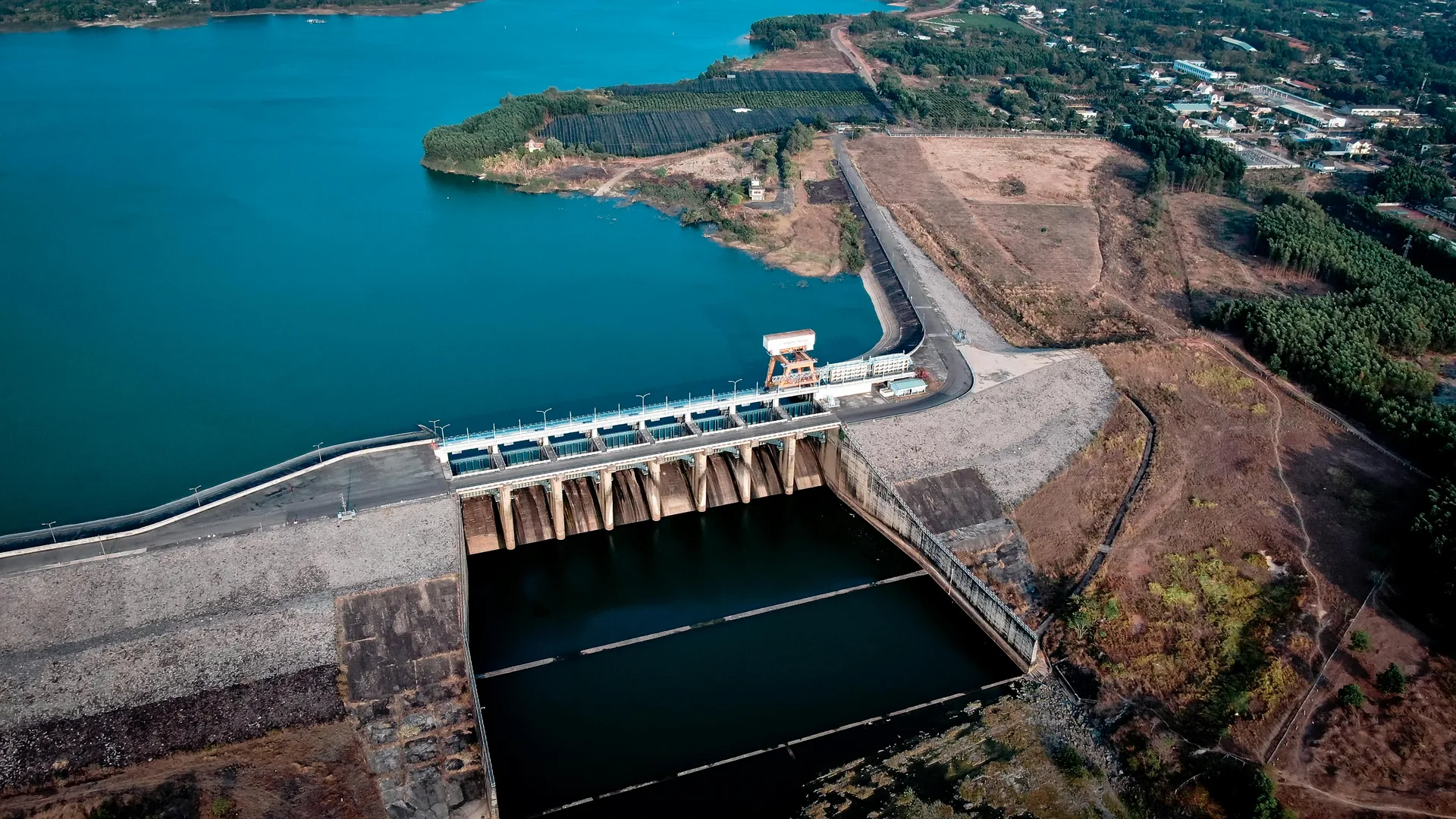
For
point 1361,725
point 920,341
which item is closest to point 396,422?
point 920,341

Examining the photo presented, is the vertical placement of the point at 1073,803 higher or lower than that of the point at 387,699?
lower

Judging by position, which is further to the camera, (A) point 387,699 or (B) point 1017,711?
(B) point 1017,711

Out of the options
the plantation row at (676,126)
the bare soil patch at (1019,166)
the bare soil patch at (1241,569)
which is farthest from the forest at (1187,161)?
the bare soil patch at (1241,569)

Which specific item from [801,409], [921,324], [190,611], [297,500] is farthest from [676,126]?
[190,611]

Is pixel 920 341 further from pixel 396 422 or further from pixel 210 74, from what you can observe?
pixel 210 74

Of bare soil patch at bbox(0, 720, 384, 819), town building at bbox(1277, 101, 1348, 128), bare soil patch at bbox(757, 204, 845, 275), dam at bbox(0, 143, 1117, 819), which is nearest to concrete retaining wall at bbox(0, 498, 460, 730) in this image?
dam at bbox(0, 143, 1117, 819)

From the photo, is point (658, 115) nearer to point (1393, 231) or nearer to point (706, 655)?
point (1393, 231)

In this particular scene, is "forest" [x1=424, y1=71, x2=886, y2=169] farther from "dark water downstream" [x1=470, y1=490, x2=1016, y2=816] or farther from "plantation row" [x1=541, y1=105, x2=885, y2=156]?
"dark water downstream" [x1=470, y1=490, x2=1016, y2=816]
